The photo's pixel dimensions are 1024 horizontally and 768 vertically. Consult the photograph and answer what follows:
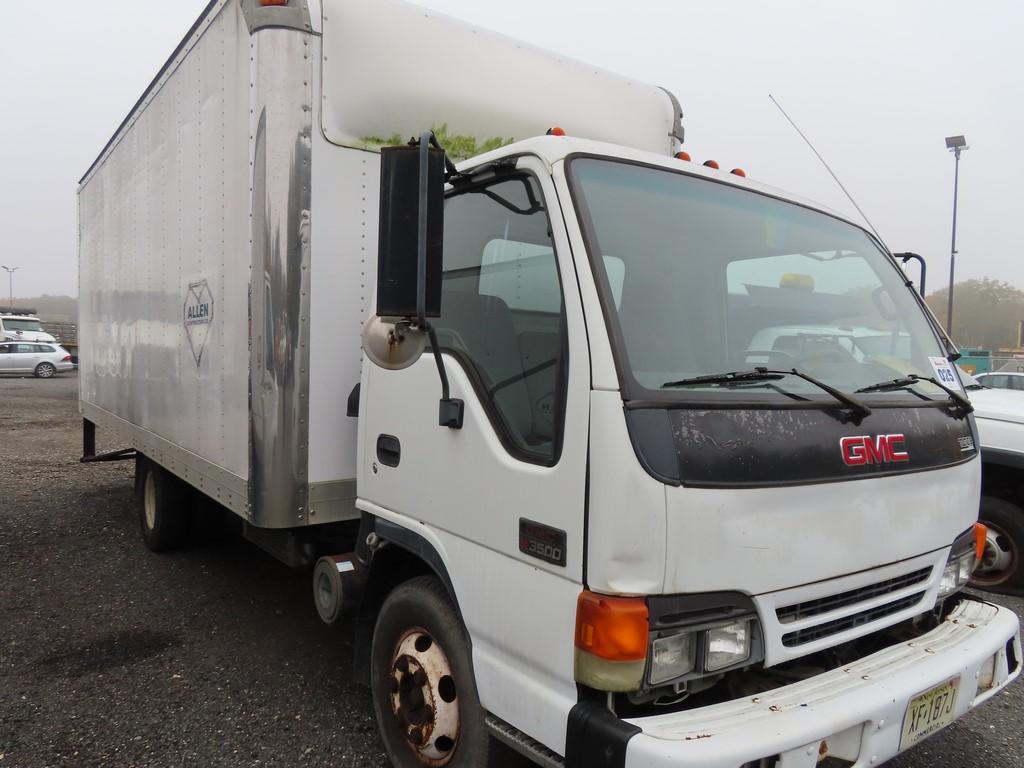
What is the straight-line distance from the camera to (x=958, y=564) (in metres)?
2.67

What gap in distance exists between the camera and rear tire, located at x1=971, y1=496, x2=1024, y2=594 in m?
5.17

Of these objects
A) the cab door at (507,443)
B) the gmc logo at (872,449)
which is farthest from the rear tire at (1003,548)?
the cab door at (507,443)

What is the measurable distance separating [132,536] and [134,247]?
265 cm

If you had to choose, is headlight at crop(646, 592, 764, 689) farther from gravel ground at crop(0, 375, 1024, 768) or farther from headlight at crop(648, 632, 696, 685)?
gravel ground at crop(0, 375, 1024, 768)

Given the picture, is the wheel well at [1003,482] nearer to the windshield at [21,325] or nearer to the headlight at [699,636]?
the headlight at [699,636]

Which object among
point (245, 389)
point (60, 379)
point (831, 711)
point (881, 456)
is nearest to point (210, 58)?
point (245, 389)

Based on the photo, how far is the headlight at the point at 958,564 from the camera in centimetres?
260

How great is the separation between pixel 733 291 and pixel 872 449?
642 mm

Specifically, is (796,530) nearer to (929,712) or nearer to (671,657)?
(671,657)

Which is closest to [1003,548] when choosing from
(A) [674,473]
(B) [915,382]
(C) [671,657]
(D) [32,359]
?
(B) [915,382]

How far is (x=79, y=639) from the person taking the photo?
427cm

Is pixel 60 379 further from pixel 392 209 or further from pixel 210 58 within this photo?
pixel 392 209

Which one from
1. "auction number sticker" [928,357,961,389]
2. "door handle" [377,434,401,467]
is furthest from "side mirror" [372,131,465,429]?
"auction number sticker" [928,357,961,389]

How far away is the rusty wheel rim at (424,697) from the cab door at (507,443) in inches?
12.0
